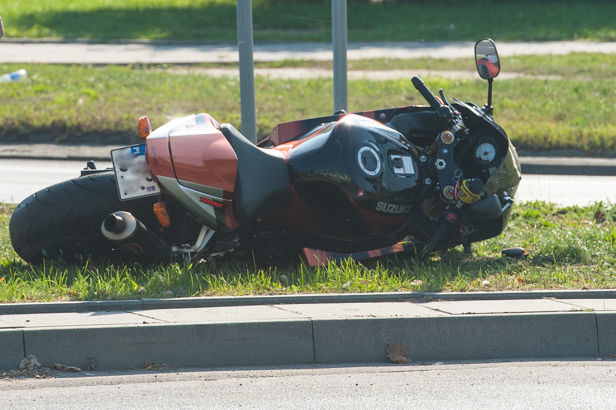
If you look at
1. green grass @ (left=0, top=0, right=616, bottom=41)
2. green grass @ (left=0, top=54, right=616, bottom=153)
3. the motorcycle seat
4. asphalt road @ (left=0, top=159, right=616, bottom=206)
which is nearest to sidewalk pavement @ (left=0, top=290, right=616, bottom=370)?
the motorcycle seat

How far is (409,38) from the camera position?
21578 millimetres

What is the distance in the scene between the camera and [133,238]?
15.6 feet

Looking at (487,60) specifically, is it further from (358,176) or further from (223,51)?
(223,51)

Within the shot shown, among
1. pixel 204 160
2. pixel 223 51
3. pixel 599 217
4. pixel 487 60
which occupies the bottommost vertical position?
pixel 599 217

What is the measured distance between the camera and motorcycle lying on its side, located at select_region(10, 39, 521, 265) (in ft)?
16.0

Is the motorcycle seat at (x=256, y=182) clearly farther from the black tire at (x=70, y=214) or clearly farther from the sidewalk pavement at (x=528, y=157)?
the sidewalk pavement at (x=528, y=157)

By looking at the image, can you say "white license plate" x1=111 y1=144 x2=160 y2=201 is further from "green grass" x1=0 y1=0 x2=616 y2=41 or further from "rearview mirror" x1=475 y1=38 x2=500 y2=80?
"green grass" x1=0 y1=0 x2=616 y2=41

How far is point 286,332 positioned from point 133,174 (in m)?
1.51

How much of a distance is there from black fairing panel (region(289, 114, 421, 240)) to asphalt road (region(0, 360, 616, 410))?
1329mm

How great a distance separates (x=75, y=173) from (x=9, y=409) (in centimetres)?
710

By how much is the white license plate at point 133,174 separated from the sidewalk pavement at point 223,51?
13.3 metres

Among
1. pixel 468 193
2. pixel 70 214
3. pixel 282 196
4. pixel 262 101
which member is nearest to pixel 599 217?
pixel 468 193

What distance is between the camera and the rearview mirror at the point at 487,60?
5598mm

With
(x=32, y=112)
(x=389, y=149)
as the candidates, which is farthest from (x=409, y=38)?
(x=389, y=149)
